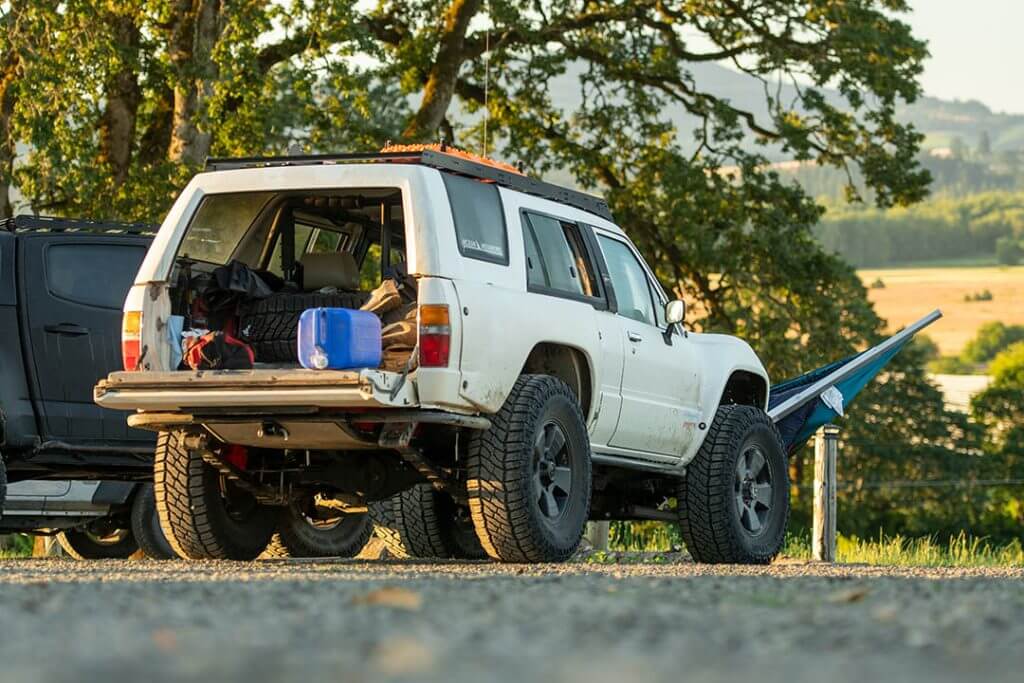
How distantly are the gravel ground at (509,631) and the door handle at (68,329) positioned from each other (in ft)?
13.8

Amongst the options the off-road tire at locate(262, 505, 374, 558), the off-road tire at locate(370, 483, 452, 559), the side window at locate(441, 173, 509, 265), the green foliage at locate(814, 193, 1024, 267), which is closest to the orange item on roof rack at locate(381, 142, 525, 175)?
the side window at locate(441, 173, 509, 265)

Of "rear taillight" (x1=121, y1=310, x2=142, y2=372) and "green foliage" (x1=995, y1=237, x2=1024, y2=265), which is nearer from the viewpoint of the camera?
"rear taillight" (x1=121, y1=310, x2=142, y2=372)

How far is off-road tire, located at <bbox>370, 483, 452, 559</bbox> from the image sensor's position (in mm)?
11695

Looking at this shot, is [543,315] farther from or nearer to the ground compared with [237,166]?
nearer to the ground

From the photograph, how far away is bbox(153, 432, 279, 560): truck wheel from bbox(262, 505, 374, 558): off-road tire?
0.62m

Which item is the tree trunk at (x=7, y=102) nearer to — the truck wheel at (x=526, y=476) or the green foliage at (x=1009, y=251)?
the truck wheel at (x=526, y=476)

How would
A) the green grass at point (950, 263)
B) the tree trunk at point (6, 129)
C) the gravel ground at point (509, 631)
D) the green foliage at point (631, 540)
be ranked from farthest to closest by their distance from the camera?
the green grass at point (950, 263) → the tree trunk at point (6, 129) → the green foliage at point (631, 540) → the gravel ground at point (509, 631)

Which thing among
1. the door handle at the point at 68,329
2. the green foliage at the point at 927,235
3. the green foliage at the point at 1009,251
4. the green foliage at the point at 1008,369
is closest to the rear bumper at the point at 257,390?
the door handle at the point at 68,329

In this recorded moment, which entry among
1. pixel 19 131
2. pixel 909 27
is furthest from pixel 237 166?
pixel 909 27

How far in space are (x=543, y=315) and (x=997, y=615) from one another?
4437mm

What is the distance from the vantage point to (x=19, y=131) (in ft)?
66.0

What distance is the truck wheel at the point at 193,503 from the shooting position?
397 inches

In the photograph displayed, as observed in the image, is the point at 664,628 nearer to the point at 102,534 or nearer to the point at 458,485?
the point at 458,485

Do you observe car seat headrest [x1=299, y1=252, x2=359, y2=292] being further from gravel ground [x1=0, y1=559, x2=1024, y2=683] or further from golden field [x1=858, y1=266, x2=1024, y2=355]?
golden field [x1=858, y1=266, x2=1024, y2=355]
